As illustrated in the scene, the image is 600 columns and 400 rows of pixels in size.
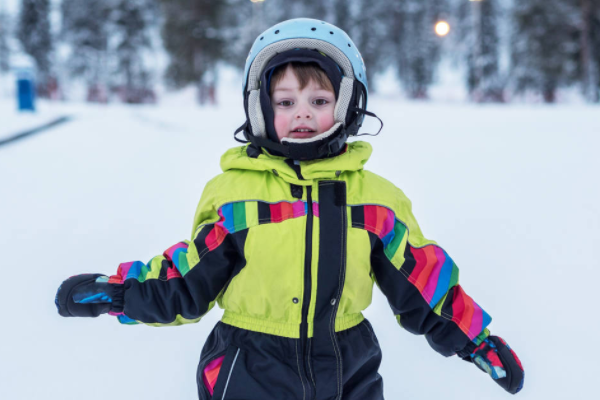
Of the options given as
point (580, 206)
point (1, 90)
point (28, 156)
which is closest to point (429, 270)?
point (580, 206)

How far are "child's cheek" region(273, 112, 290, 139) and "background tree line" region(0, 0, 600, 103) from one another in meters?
20.8

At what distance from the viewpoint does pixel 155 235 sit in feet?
13.5

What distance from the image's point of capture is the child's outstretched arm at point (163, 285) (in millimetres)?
1733

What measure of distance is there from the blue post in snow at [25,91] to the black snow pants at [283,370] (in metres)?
10.3

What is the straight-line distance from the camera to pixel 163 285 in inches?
69.2

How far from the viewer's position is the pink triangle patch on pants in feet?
5.58

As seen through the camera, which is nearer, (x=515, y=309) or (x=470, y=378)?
(x=470, y=378)

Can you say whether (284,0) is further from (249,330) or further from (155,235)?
(249,330)

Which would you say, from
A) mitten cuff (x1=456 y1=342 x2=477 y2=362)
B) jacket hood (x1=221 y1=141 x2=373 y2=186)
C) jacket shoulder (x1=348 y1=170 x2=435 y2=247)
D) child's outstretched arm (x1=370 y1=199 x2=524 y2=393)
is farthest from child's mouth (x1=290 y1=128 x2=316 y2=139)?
mitten cuff (x1=456 y1=342 x2=477 y2=362)

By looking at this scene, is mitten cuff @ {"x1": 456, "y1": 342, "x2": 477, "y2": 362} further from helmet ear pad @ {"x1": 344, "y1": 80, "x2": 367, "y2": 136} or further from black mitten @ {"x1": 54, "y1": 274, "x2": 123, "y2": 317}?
black mitten @ {"x1": 54, "y1": 274, "x2": 123, "y2": 317}

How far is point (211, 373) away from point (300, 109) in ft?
3.17

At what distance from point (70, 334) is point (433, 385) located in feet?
6.30

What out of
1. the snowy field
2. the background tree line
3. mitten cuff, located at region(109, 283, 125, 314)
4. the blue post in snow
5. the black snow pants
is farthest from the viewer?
the background tree line

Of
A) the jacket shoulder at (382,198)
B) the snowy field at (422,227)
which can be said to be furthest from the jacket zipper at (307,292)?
the snowy field at (422,227)
